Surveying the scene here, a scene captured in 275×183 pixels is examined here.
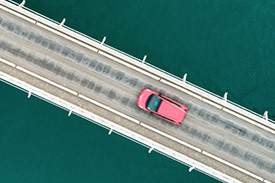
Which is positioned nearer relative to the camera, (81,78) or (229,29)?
(81,78)

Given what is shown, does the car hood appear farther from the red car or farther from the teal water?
the teal water

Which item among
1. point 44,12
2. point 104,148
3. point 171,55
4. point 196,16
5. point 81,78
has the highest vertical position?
point 196,16

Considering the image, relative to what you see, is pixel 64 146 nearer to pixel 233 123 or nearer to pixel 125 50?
pixel 125 50

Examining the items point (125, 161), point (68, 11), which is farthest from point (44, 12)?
point (125, 161)

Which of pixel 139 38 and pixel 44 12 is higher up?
pixel 139 38

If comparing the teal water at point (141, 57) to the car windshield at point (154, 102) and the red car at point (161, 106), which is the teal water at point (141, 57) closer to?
the red car at point (161, 106)
